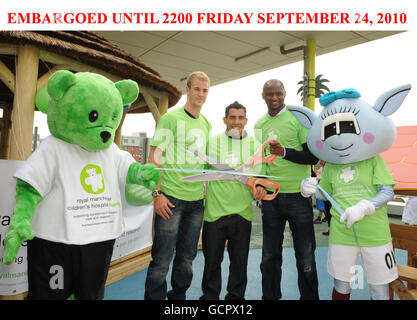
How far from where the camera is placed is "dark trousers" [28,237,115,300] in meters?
1.31

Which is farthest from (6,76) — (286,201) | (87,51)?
(286,201)

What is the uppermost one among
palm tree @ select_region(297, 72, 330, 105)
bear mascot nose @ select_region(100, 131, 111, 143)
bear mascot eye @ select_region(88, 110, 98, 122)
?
palm tree @ select_region(297, 72, 330, 105)

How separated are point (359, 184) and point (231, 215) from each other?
0.80 metres

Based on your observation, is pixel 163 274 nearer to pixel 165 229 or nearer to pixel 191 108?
pixel 165 229

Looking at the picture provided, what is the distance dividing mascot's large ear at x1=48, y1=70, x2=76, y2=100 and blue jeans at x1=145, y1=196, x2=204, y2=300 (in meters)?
0.89

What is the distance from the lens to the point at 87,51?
7.28ft

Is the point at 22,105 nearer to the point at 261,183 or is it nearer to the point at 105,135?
the point at 105,135

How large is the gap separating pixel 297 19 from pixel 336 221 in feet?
7.65

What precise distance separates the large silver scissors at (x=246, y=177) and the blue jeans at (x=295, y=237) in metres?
0.21

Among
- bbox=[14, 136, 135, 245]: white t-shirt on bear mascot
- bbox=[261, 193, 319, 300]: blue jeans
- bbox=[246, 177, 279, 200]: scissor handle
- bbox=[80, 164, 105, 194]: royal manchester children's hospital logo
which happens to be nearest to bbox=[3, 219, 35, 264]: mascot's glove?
bbox=[14, 136, 135, 245]: white t-shirt on bear mascot

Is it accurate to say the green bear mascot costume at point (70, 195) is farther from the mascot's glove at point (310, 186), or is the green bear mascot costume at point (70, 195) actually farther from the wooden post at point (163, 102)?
the wooden post at point (163, 102)

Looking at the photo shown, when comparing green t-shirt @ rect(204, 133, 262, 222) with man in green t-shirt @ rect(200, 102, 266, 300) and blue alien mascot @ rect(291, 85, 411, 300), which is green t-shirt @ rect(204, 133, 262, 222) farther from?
blue alien mascot @ rect(291, 85, 411, 300)

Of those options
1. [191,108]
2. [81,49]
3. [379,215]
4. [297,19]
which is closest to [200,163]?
[191,108]

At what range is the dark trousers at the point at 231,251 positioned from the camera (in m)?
1.91
